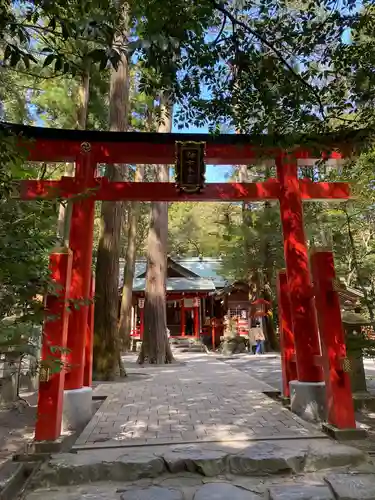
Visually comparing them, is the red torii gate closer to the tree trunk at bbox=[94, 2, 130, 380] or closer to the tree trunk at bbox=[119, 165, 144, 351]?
the tree trunk at bbox=[94, 2, 130, 380]

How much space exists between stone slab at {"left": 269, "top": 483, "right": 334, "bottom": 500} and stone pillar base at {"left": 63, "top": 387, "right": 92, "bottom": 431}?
2.70 meters

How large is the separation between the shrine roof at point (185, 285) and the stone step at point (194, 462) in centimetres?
1697

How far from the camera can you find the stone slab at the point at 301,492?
2.91m

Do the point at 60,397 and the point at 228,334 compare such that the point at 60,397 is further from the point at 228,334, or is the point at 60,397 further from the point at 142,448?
the point at 228,334

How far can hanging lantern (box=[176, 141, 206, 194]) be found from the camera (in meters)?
5.73

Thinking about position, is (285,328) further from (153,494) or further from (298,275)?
(153,494)

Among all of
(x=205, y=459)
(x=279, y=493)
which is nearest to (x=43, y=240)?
(x=205, y=459)

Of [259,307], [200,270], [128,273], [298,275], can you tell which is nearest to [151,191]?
[298,275]

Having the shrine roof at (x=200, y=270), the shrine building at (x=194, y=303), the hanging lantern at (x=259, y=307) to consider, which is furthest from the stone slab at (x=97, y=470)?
the shrine roof at (x=200, y=270)

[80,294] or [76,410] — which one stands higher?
[80,294]

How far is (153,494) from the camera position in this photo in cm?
300

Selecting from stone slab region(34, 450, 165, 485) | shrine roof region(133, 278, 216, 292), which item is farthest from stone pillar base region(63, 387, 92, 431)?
shrine roof region(133, 278, 216, 292)

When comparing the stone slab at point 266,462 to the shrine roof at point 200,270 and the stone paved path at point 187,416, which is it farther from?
the shrine roof at point 200,270

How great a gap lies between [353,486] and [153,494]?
1.58m
